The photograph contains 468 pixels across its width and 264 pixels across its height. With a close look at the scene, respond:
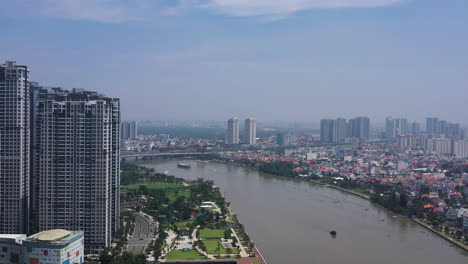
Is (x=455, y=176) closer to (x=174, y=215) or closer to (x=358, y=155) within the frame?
(x=358, y=155)

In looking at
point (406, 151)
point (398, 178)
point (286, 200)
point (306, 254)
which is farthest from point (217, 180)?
point (406, 151)

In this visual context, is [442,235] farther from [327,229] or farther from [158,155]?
[158,155]

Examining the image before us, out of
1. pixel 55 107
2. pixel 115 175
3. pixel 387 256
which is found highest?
pixel 55 107

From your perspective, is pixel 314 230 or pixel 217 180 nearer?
pixel 314 230

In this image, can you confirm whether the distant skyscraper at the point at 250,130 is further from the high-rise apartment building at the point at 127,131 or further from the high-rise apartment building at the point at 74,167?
the high-rise apartment building at the point at 74,167

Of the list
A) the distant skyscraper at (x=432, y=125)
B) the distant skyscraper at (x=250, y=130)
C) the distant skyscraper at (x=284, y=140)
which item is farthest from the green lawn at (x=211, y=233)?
the distant skyscraper at (x=432, y=125)

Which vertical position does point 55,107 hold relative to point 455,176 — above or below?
above

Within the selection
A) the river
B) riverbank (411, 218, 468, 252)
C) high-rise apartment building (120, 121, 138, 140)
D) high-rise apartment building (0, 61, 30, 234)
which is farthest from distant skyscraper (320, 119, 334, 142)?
high-rise apartment building (0, 61, 30, 234)
